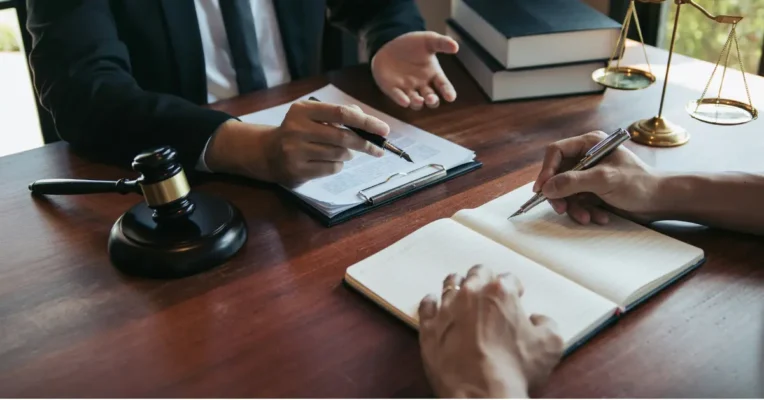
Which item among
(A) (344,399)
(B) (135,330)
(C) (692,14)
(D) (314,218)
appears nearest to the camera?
(A) (344,399)

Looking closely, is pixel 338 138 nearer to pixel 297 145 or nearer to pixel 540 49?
pixel 297 145

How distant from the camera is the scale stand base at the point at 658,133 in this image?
3.81 ft

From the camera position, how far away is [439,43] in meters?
1.35

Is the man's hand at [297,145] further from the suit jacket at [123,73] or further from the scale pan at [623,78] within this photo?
the scale pan at [623,78]

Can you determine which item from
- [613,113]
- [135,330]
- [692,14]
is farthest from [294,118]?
[692,14]

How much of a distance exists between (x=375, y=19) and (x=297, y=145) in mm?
683

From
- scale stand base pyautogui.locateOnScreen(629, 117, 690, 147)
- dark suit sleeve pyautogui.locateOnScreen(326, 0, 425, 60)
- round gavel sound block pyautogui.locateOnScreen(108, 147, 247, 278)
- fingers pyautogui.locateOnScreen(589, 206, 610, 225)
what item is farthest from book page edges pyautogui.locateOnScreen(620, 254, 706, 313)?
dark suit sleeve pyautogui.locateOnScreen(326, 0, 425, 60)

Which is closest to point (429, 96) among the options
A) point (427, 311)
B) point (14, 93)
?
point (427, 311)

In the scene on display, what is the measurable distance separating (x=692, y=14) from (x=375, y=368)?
5.21ft

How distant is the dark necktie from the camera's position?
1430 mm

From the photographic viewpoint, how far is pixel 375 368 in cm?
70

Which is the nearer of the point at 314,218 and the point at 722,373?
the point at 722,373

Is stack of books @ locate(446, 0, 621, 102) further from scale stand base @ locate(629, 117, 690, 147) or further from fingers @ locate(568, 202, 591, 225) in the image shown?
fingers @ locate(568, 202, 591, 225)

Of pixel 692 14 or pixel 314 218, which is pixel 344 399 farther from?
pixel 692 14
